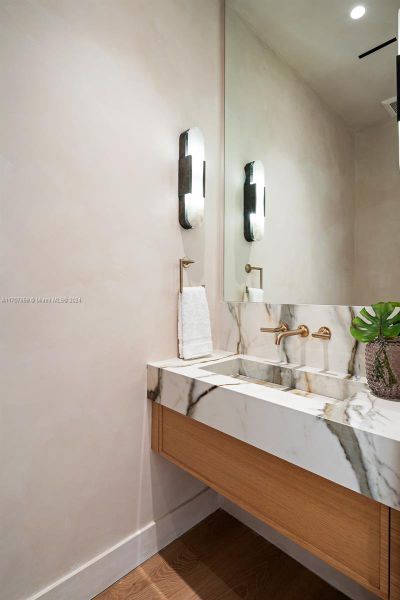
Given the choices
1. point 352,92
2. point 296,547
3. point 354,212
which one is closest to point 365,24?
point 352,92

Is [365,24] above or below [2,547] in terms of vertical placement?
above

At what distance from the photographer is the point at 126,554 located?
1.25m

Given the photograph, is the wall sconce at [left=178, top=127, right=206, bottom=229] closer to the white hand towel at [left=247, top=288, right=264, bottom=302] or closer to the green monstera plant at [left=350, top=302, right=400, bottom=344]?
the white hand towel at [left=247, top=288, right=264, bottom=302]

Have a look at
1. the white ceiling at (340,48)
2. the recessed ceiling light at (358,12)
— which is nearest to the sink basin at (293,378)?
the white ceiling at (340,48)

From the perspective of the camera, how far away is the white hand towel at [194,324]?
1418mm

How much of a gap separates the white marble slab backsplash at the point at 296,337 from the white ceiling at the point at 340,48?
73 centimetres

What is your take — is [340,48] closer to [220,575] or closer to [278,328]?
[278,328]

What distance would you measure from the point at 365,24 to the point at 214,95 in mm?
689

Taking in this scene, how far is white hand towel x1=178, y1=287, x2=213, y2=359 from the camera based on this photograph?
1418 millimetres

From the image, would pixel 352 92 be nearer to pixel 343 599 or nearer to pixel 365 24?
pixel 365 24

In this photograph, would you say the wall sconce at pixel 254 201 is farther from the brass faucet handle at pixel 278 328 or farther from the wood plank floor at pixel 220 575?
the wood plank floor at pixel 220 575

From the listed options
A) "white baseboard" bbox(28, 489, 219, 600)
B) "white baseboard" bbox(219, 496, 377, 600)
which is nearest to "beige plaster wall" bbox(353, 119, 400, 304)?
"white baseboard" bbox(219, 496, 377, 600)

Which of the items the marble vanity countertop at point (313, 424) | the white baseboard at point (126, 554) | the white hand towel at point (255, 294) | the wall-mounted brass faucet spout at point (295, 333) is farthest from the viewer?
the white hand towel at point (255, 294)

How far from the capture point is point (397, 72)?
1.10 metres
